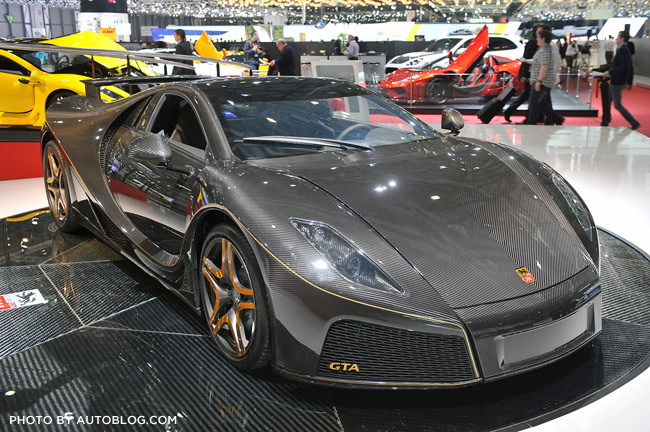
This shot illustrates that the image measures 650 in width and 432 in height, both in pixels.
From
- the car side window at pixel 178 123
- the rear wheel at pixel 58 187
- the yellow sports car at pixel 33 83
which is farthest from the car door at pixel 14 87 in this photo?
the car side window at pixel 178 123

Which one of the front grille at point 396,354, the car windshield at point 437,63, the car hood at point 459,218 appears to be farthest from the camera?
the car windshield at point 437,63

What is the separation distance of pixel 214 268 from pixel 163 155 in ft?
1.89

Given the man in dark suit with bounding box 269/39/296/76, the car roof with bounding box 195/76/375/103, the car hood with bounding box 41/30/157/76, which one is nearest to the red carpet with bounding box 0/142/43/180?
the car hood with bounding box 41/30/157/76

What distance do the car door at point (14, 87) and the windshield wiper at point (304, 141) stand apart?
575 centimetres

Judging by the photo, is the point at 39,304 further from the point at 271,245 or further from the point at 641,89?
the point at 641,89

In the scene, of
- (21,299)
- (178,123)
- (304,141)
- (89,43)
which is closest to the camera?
(304,141)

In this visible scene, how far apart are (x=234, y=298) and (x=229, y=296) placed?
56mm

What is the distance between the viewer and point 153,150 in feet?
8.93

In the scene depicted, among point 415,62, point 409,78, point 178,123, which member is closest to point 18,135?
point 178,123

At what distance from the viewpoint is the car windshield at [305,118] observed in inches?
110

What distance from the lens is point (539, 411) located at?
216 cm

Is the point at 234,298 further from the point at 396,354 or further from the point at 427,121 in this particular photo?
the point at 427,121

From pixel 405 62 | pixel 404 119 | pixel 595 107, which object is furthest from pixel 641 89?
pixel 404 119

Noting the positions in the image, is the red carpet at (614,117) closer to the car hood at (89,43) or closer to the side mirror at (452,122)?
the car hood at (89,43)
